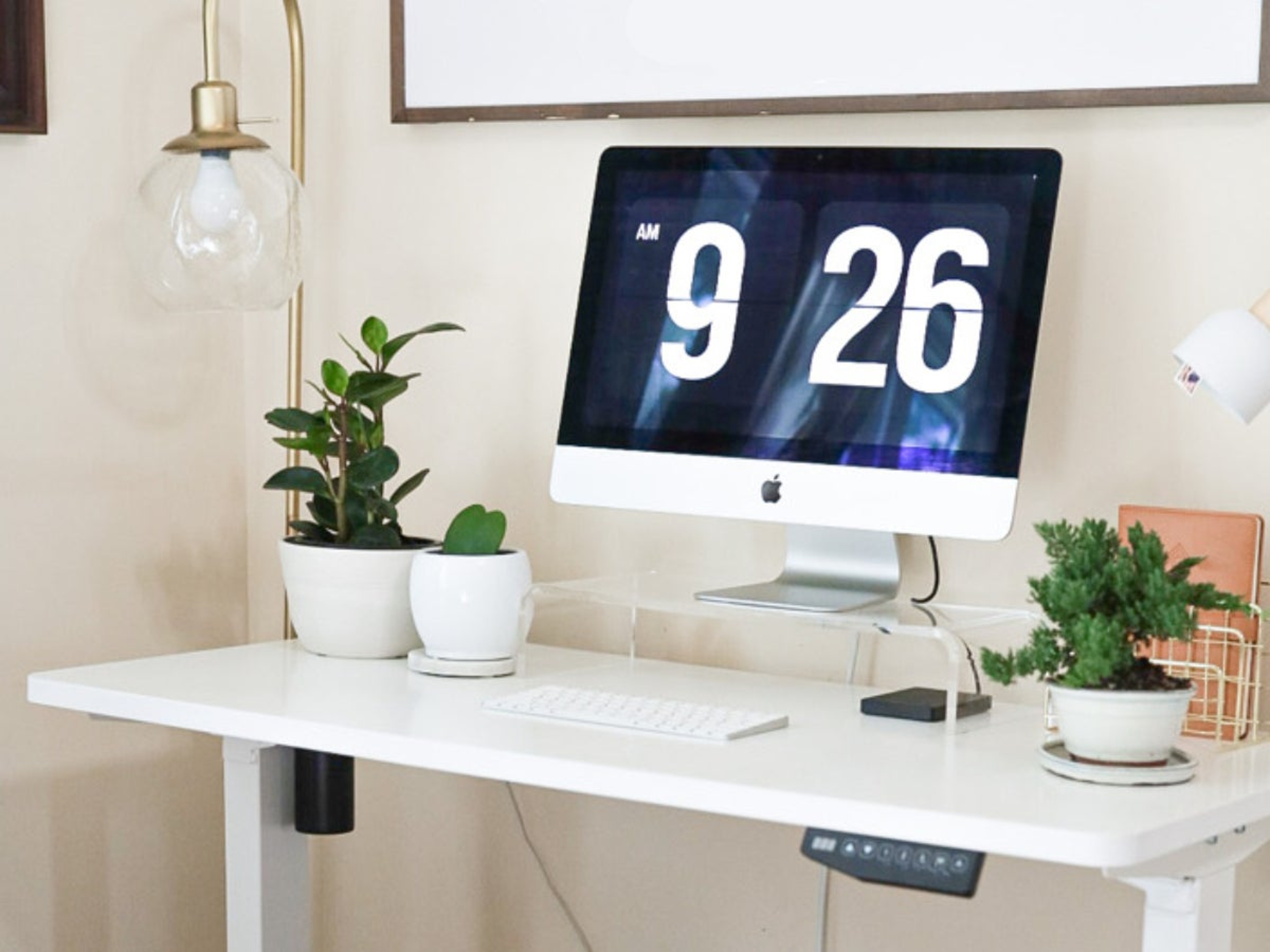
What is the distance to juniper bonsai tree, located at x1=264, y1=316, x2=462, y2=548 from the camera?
197 cm

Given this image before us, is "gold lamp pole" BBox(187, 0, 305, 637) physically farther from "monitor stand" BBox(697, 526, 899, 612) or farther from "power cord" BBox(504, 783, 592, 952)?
"monitor stand" BBox(697, 526, 899, 612)

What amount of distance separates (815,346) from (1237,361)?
1.46 feet

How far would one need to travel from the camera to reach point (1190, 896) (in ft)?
4.63

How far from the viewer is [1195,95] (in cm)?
176

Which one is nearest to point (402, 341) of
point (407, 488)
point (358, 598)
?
point (407, 488)

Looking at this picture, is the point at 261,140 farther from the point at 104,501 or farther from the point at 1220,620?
the point at 1220,620

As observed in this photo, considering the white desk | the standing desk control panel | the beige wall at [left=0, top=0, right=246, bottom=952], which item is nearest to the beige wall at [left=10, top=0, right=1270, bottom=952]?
the beige wall at [left=0, top=0, right=246, bottom=952]

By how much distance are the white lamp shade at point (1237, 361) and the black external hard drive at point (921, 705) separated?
1.23ft

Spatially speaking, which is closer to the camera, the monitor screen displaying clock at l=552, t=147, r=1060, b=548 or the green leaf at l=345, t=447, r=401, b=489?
the monitor screen displaying clock at l=552, t=147, r=1060, b=548

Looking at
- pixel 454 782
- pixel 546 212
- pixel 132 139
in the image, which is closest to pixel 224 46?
pixel 132 139

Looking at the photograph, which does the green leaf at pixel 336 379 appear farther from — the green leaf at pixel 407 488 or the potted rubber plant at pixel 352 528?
the green leaf at pixel 407 488

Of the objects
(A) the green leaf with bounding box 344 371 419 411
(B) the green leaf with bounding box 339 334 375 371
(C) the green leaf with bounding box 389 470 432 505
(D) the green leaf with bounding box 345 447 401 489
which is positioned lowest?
(C) the green leaf with bounding box 389 470 432 505

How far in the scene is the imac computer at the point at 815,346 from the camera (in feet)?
5.65

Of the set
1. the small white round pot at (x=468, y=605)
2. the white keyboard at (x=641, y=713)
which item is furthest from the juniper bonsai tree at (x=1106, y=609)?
the small white round pot at (x=468, y=605)
